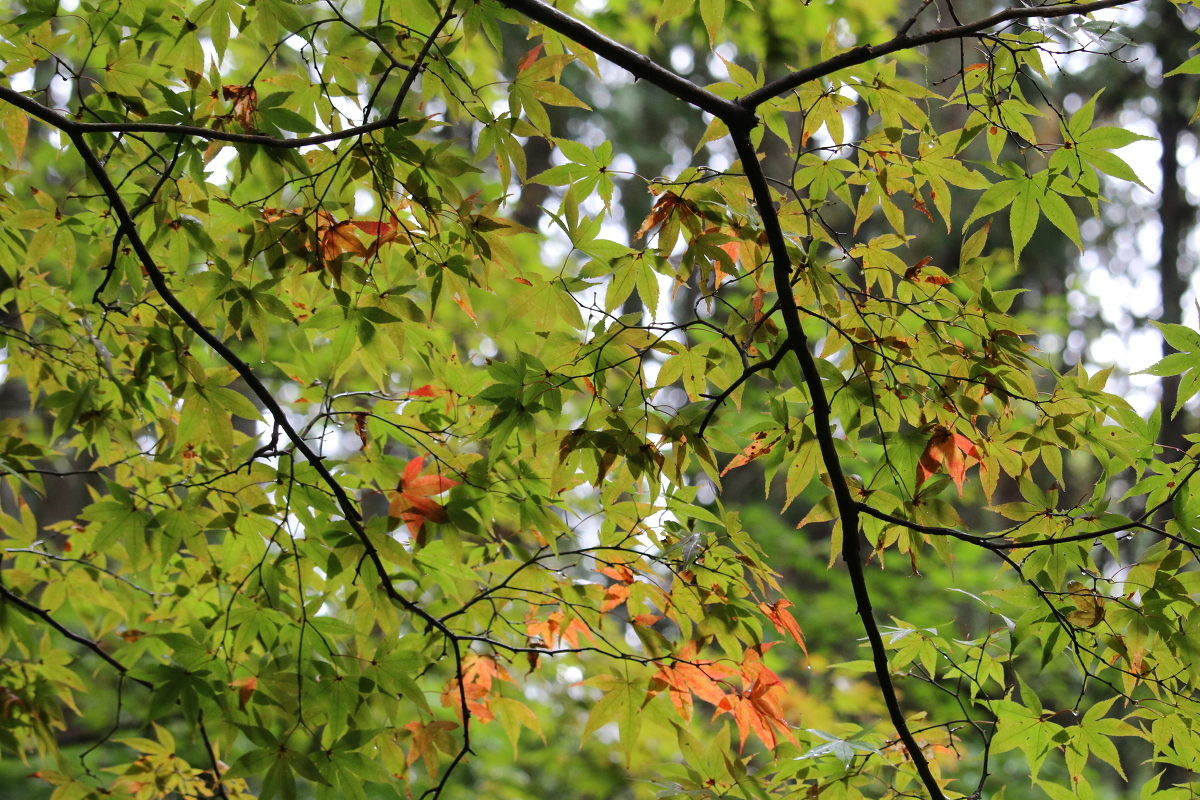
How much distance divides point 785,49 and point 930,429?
359 cm

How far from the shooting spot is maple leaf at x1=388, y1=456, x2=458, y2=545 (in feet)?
4.40

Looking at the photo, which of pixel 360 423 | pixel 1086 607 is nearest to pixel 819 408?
pixel 1086 607

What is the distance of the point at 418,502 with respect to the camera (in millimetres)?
1359

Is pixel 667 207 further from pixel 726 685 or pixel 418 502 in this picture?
pixel 726 685

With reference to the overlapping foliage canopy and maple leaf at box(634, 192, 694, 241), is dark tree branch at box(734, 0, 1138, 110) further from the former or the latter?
maple leaf at box(634, 192, 694, 241)

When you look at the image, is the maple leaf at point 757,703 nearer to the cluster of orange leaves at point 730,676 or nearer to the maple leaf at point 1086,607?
the cluster of orange leaves at point 730,676

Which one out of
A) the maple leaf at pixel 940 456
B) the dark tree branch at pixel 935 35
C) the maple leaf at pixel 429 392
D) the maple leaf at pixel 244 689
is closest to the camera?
the dark tree branch at pixel 935 35

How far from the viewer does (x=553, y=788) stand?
568 centimetres

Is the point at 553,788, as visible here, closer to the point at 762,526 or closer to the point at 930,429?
the point at 762,526

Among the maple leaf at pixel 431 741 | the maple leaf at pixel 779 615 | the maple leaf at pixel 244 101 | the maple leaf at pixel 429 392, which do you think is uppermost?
the maple leaf at pixel 244 101

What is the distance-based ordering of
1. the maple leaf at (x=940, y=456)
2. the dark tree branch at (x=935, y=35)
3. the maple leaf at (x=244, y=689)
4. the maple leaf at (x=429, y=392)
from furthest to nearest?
the maple leaf at (x=429, y=392) < the maple leaf at (x=244, y=689) < the maple leaf at (x=940, y=456) < the dark tree branch at (x=935, y=35)

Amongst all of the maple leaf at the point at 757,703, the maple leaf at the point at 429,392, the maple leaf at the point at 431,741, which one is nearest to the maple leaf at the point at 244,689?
the maple leaf at the point at 431,741

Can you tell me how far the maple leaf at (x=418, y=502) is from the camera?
52.8 inches

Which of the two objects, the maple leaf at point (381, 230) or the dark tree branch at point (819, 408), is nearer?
the dark tree branch at point (819, 408)
